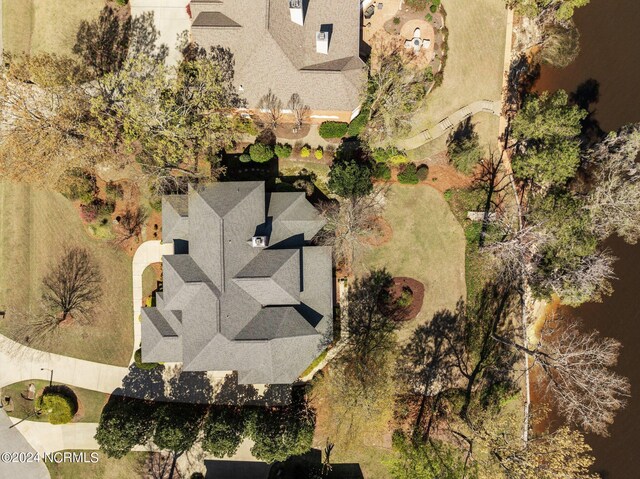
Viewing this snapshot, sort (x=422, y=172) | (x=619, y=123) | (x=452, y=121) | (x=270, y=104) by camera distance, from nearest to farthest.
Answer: (x=270, y=104), (x=422, y=172), (x=619, y=123), (x=452, y=121)

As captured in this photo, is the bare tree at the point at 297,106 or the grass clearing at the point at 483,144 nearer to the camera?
the bare tree at the point at 297,106

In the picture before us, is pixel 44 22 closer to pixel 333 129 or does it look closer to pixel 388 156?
pixel 333 129

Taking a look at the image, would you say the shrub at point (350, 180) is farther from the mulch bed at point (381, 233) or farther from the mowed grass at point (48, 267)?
the mowed grass at point (48, 267)

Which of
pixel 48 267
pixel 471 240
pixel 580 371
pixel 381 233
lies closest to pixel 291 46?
pixel 381 233

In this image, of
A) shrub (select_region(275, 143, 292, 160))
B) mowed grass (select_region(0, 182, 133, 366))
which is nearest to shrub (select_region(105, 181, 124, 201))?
mowed grass (select_region(0, 182, 133, 366))

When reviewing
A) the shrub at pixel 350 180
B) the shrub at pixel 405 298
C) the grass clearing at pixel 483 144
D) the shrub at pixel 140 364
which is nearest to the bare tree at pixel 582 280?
the shrub at pixel 405 298

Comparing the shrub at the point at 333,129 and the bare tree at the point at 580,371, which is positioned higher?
the shrub at the point at 333,129
